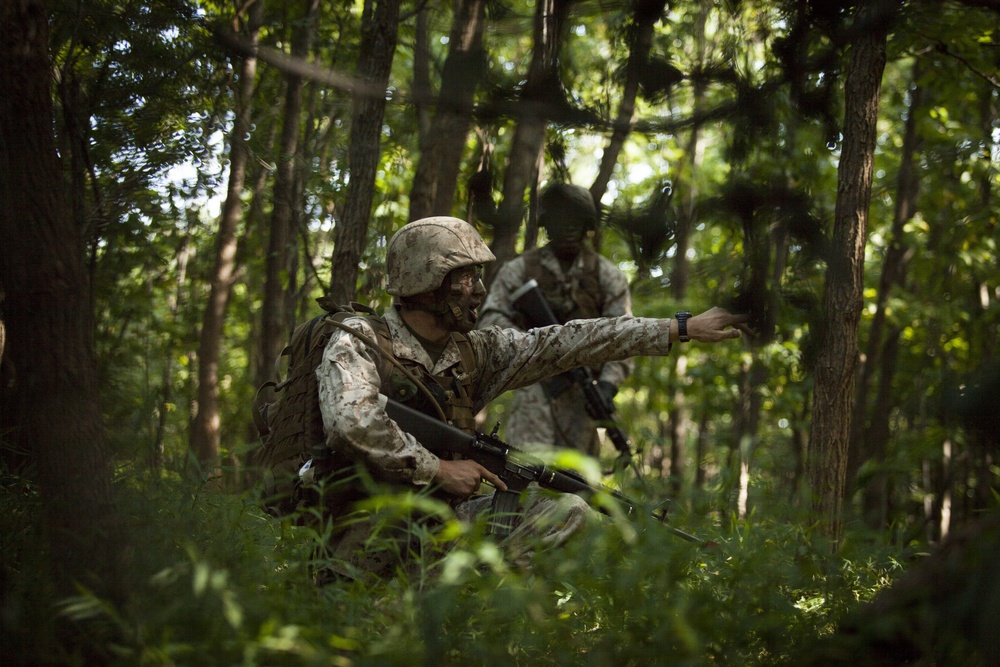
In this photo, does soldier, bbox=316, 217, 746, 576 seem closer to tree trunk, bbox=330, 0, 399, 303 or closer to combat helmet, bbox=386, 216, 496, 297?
combat helmet, bbox=386, 216, 496, 297

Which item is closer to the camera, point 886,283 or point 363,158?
point 363,158

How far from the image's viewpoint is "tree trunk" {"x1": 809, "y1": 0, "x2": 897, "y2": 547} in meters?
4.10

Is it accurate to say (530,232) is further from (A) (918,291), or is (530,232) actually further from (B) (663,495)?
(A) (918,291)

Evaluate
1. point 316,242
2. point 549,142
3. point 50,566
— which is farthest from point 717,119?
point 316,242

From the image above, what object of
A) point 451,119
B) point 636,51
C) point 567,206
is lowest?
point 567,206

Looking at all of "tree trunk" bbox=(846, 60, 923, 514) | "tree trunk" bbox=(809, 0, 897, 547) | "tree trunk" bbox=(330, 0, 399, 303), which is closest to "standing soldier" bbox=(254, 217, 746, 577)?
"tree trunk" bbox=(809, 0, 897, 547)

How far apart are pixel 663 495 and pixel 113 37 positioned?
4.02 metres

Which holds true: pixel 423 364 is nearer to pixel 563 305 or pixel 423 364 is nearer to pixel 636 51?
pixel 636 51

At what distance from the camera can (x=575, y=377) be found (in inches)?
236

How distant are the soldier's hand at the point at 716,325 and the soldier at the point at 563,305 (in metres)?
2.43

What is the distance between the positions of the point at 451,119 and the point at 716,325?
2.53 meters

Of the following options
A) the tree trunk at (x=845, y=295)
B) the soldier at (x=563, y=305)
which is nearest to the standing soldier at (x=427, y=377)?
the tree trunk at (x=845, y=295)

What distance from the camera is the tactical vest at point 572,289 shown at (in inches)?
238

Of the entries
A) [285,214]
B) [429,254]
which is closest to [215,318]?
[285,214]
